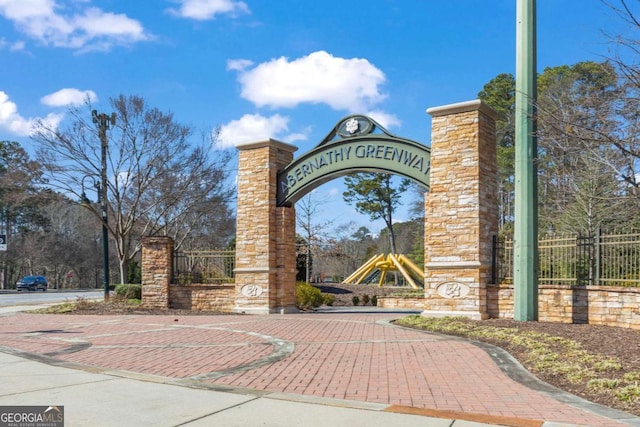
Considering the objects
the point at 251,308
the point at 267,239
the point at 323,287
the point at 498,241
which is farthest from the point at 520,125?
the point at 323,287

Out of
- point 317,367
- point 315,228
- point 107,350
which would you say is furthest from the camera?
point 315,228

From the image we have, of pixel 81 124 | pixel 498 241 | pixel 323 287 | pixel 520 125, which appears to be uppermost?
pixel 81 124

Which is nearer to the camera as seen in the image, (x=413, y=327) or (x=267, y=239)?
(x=413, y=327)

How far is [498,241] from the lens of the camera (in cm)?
1452

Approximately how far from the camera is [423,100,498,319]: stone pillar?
46.1ft

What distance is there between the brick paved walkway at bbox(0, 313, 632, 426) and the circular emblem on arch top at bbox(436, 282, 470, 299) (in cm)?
168

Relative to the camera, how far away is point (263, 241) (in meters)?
17.7

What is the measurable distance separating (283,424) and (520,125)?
1027 centimetres

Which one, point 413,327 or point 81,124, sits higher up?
point 81,124

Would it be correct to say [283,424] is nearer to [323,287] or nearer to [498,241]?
[498,241]

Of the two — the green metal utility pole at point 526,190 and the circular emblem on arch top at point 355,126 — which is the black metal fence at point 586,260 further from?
the circular emblem on arch top at point 355,126

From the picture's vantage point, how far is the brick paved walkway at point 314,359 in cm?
628

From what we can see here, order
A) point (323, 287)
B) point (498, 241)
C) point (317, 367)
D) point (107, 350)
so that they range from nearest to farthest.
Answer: point (317, 367)
point (107, 350)
point (498, 241)
point (323, 287)

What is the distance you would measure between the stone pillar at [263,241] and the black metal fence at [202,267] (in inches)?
50.3
